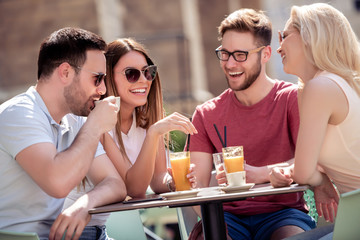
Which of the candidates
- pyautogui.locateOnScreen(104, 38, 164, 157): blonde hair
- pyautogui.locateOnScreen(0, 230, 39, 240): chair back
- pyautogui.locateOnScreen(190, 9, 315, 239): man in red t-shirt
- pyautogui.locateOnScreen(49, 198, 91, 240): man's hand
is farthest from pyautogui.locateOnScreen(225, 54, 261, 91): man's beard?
pyautogui.locateOnScreen(0, 230, 39, 240): chair back

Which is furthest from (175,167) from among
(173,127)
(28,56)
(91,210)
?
(28,56)

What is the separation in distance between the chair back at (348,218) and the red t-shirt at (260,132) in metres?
1.14

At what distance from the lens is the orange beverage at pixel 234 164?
2.92 meters

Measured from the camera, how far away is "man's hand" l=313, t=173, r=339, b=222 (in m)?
3.07

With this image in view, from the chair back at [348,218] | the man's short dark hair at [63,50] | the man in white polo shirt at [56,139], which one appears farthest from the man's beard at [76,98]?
the chair back at [348,218]

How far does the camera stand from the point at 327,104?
272 centimetres

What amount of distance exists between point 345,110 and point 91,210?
4.12 ft

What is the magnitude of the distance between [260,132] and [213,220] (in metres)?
0.96

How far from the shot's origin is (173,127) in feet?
10.1

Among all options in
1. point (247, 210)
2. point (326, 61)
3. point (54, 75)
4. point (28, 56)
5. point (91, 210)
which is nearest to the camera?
point (91, 210)

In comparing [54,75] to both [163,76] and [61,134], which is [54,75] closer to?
[61,134]

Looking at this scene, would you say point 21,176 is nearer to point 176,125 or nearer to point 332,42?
point 176,125

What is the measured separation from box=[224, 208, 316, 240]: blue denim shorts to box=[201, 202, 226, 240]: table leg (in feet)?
1.98

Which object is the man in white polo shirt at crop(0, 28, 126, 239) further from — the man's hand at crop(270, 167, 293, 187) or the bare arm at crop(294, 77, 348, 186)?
the bare arm at crop(294, 77, 348, 186)
